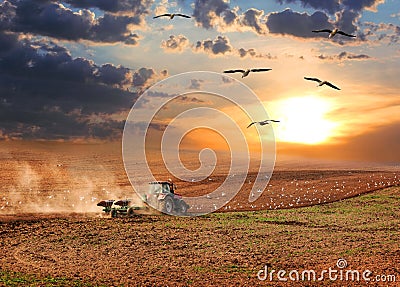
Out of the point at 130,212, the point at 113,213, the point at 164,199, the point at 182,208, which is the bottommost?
the point at 113,213

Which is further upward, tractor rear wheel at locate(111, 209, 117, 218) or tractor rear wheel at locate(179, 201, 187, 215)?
tractor rear wheel at locate(179, 201, 187, 215)

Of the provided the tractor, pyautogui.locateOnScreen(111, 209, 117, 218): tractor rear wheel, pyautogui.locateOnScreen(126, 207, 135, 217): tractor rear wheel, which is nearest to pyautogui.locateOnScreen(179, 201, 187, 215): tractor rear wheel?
the tractor

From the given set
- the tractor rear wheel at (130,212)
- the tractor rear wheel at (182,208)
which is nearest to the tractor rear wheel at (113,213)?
the tractor rear wheel at (130,212)

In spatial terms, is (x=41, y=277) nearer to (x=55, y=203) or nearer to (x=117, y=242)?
(x=117, y=242)

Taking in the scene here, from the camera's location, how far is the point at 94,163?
106812mm

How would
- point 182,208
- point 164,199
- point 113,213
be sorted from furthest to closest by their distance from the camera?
point 182,208 → point 164,199 → point 113,213

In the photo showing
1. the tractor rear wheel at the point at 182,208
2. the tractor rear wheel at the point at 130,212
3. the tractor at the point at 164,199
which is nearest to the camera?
the tractor rear wheel at the point at 130,212

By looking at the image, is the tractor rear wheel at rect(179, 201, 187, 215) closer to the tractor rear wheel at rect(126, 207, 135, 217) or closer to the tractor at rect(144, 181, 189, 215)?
the tractor at rect(144, 181, 189, 215)

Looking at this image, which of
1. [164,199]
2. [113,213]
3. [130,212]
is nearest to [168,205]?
[164,199]

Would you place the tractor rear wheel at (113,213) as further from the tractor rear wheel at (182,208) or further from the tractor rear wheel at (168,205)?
the tractor rear wheel at (182,208)

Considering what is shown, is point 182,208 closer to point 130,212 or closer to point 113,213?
point 130,212

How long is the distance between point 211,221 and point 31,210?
1425 centimetres

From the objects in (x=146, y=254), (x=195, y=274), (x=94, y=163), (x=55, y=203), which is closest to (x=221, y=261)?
(x=195, y=274)

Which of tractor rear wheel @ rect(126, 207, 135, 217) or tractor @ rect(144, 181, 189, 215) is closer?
tractor rear wheel @ rect(126, 207, 135, 217)
